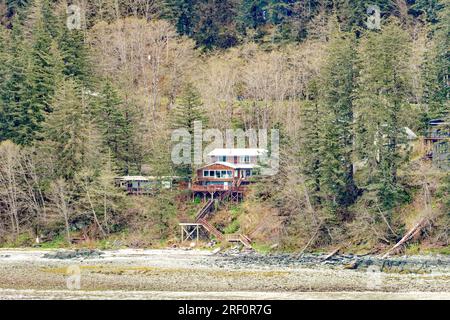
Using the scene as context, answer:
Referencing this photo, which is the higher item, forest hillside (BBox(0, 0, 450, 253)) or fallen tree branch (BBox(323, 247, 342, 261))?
forest hillside (BBox(0, 0, 450, 253))

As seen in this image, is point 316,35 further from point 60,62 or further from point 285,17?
point 60,62

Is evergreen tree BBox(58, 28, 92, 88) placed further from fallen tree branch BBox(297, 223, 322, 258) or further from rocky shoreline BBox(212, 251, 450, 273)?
fallen tree branch BBox(297, 223, 322, 258)

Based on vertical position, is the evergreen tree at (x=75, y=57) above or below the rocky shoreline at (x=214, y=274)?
above

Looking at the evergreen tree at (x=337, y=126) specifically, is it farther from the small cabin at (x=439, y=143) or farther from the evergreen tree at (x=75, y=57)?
the evergreen tree at (x=75, y=57)

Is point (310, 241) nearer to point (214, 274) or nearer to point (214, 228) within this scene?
point (214, 228)

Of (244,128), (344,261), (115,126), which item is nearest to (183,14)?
(244,128)

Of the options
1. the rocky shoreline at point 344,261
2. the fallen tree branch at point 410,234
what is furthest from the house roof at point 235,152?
the fallen tree branch at point 410,234

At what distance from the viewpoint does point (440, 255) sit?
53844 millimetres

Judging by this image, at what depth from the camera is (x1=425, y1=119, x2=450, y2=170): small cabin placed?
187 feet

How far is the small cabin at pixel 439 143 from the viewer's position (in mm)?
57000

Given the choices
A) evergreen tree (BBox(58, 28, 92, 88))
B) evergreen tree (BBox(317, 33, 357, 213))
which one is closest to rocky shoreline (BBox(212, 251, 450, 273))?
evergreen tree (BBox(317, 33, 357, 213))

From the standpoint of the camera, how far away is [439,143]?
2287 inches

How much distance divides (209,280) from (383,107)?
15.8 meters
